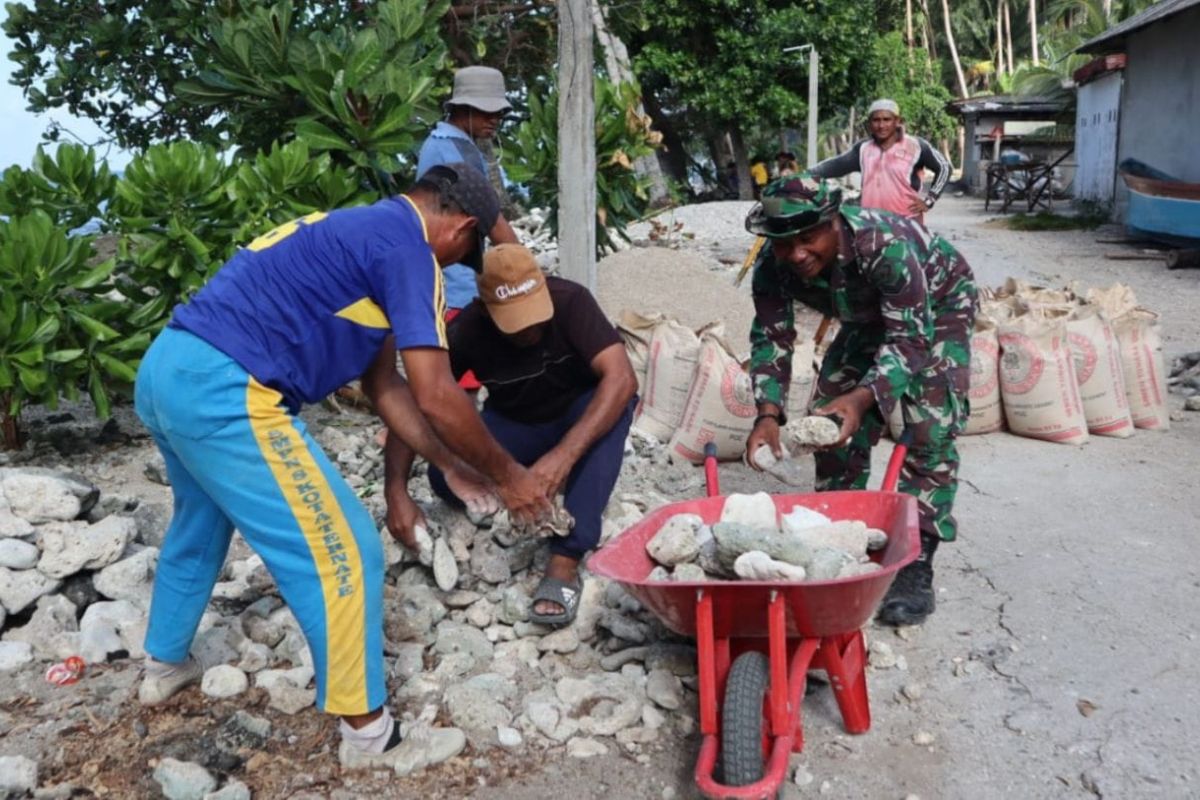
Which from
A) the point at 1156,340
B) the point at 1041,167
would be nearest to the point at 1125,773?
the point at 1156,340

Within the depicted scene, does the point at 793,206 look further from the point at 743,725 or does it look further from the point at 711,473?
the point at 743,725

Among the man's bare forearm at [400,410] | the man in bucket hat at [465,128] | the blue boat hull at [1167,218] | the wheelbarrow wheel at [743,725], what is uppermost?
the man in bucket hat at [465,128]

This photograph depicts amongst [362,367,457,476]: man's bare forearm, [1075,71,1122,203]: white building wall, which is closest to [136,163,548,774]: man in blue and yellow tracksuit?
[362,367,457,476]: man's bare forearm

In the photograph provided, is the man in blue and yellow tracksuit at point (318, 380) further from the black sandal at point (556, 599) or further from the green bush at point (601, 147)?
the green bush at point (601, 147)

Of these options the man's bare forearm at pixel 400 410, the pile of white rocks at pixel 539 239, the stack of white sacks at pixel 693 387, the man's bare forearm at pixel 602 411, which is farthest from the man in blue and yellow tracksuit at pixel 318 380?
the pile of white rocks at pixel 539 239

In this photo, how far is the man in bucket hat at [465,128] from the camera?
4.75 m

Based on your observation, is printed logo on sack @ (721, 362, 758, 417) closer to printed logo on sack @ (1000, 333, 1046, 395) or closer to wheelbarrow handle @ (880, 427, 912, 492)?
printed logo on sack @ (1000, 333, 1046, 395)

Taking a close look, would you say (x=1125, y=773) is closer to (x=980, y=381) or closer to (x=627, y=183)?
(x=980, y=381)

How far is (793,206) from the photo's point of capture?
3.04 metres

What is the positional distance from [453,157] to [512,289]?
1733mm

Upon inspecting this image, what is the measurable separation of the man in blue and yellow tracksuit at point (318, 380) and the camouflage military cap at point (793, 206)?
2.71 feet

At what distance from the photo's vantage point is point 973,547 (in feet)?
14.0

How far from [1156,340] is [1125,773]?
3.57 metres

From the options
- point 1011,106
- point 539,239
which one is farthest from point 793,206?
point 1011,106
